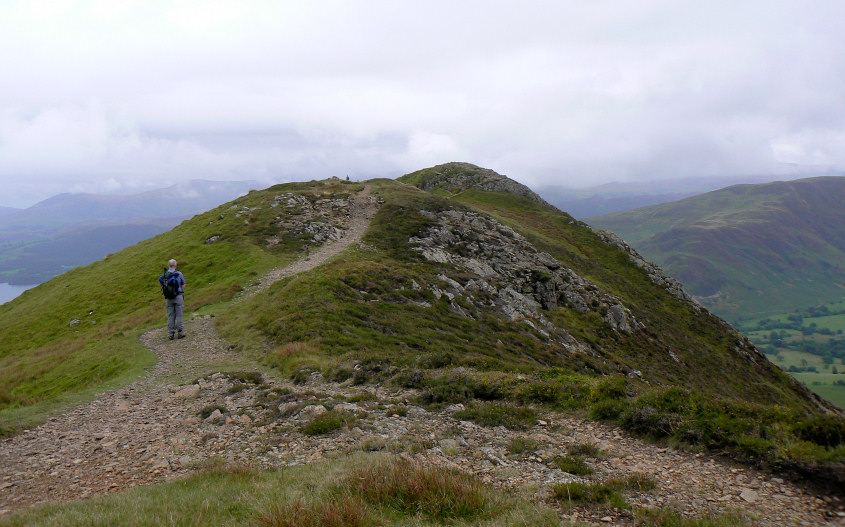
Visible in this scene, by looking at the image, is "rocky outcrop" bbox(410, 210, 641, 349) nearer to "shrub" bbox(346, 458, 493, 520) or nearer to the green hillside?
the green hillside

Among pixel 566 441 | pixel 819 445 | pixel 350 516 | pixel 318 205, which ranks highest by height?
pixel 318 205

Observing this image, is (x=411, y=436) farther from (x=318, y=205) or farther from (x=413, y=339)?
(x=318, y=205)

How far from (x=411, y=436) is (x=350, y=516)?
4716mm

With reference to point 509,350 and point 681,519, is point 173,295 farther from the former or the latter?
point 681,519

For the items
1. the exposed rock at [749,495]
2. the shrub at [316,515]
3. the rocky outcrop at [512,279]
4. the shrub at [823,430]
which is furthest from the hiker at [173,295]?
the shrub at [823,430]

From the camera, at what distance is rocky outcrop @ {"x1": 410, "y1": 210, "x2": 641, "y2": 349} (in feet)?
118

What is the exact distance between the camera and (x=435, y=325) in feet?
84.8

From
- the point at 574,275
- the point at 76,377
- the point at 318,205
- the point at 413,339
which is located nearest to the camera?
the point at 76,377

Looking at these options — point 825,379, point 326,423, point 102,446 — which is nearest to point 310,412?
point 326,423

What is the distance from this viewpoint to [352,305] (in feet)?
82.0

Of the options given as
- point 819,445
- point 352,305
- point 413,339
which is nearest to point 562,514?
point 819,445

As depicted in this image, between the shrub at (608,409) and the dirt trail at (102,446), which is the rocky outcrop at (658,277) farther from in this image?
the dirt trail at (102,446)

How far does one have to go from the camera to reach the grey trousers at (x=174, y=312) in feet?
79.5

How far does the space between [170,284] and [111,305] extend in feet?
67.2
